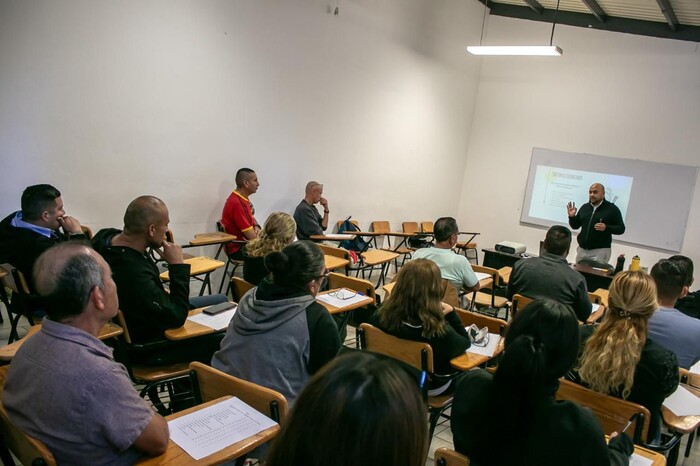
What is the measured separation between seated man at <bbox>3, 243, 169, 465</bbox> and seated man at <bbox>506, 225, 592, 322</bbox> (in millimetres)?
2739

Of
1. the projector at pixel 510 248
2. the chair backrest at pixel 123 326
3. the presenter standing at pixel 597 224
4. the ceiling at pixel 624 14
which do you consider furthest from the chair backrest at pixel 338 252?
the ceiling at pixel 624 14

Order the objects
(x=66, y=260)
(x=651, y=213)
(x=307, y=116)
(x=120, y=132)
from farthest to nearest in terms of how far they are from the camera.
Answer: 1. (x=651, y=213)
2. (x=307, y=116)
3. (x=120, y=132)
4. (x=66, y=260)

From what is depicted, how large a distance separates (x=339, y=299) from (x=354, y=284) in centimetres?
34

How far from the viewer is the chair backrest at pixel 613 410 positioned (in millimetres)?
1866

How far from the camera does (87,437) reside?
1.28m

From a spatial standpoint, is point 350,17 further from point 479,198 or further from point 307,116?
point 479,198

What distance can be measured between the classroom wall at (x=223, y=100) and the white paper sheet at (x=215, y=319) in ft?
7.48

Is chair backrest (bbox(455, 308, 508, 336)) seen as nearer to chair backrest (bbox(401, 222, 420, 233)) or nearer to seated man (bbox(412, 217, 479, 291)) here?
seated man (bbox(412, 217, 479, 291))

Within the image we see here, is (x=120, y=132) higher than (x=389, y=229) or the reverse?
higher

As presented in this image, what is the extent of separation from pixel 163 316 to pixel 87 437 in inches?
42.1

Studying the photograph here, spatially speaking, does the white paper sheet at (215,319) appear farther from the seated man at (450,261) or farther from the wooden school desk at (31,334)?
the seated man at (450,261)

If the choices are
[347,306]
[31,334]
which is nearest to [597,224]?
[347,306]

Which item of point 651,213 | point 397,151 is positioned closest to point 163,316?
point 397,151

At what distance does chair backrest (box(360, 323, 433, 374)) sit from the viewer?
7.61 ft
